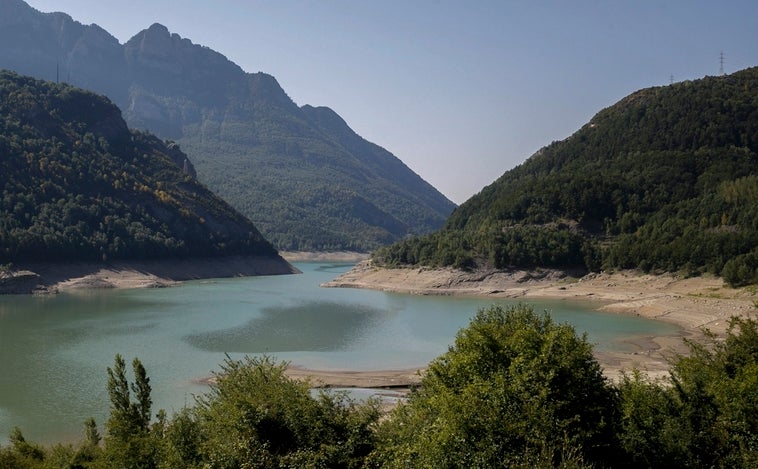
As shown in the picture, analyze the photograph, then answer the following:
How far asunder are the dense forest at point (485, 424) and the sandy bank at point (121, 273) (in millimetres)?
62780

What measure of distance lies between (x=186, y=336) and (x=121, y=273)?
45741 millimetres

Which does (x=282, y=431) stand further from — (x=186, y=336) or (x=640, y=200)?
(x=640, y=200)

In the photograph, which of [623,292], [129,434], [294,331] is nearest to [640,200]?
[623,292]

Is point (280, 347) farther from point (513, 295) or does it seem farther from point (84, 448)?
point (513, 295)

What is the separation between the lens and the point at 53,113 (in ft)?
356

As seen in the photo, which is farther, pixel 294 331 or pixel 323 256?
pixel 323 256

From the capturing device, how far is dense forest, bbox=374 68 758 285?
72000 mm

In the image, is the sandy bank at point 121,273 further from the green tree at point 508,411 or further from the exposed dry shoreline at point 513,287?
the green tree at point 508,411

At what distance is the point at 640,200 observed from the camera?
3570 inches

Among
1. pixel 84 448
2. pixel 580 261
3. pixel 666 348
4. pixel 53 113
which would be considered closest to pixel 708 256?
pixel 580 261

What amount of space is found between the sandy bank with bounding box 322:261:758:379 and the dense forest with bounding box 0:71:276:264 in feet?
92.2

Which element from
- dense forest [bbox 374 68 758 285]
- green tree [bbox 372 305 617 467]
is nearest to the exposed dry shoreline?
dense forest [bbox 374 68 758 285]

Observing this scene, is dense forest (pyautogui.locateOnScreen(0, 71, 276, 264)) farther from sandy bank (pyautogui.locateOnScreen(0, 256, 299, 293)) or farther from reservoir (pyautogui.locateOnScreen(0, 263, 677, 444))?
reservoir (pyautogui.locateOnScreen(0, 263, 677, 444))

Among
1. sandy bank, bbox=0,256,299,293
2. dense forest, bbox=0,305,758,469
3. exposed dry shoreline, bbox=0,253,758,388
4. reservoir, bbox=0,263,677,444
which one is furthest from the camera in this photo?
sandy bank, bbox=0,256,299,293
